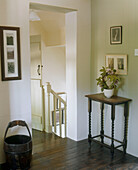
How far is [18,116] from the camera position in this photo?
3.34 metres

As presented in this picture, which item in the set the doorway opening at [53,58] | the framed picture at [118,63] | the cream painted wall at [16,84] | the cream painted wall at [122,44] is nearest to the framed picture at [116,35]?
the cream painted wall at [122,44]

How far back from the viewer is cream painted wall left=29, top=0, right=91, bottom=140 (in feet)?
12.8

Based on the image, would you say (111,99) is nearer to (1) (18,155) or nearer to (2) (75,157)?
(2) (75,157)

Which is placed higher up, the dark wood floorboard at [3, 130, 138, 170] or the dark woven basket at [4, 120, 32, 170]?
the dark woven basket at [4, 120, 32, 170]

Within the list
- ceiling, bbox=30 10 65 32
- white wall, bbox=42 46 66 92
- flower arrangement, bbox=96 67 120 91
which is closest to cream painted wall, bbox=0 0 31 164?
flower arrangement, bbox=96 67 120 91

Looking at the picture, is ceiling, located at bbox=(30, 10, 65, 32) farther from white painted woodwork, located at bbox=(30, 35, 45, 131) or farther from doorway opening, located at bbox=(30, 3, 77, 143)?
white painted woodwork, located at bbox=(30, 35, 45, 131)

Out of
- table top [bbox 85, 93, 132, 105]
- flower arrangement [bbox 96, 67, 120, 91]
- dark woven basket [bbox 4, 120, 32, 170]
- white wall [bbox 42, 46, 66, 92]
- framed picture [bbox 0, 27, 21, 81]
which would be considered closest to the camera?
dark woven basket [bbox 4, 120, 32, 170]

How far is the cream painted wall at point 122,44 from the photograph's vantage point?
A: 3330mm

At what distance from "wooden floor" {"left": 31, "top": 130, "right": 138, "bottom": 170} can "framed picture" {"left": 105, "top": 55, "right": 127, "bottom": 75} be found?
129 centimetres

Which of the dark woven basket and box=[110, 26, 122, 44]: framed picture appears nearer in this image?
the dark woven basket

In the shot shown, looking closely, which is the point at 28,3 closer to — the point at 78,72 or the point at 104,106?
the point at 78,72

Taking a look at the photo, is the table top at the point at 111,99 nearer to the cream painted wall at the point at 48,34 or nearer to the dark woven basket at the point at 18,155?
the dark woven basket at the point at 18,155

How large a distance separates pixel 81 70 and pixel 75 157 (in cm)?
146

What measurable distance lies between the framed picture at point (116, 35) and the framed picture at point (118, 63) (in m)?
0.23
